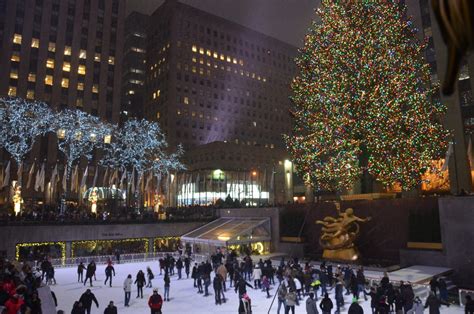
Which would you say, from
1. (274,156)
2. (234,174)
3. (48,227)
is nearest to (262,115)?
(274,156)

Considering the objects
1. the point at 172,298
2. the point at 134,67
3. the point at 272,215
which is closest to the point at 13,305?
the point at 172,298

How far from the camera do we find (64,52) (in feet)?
253

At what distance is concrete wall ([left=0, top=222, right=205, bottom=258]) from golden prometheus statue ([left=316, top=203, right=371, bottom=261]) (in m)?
20.8

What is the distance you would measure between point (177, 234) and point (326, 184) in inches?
717

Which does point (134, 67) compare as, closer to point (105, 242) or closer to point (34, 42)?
point (34, 42)

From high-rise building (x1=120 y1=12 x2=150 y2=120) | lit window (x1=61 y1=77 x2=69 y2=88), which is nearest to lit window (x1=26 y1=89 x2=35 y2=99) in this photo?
lit window (x1=61 y1=77 x2=69 y2=88)

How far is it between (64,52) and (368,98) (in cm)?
6696

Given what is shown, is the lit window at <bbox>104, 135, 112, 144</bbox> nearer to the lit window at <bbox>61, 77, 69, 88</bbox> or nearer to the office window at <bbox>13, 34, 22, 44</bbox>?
the lit window at <bbox>61, 77, 69, 88</bbox>

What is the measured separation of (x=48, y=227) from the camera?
3678 cm

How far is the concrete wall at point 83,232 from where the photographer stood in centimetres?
3488

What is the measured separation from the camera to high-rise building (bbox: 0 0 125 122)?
71.7m

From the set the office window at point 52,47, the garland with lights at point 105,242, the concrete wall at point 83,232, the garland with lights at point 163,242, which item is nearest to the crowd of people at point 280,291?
the concrete wall at point 83,232

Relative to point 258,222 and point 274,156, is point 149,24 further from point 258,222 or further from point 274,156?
point 258,222

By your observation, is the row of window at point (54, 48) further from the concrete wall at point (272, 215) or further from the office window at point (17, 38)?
the concrete wall at point (272, 215)
